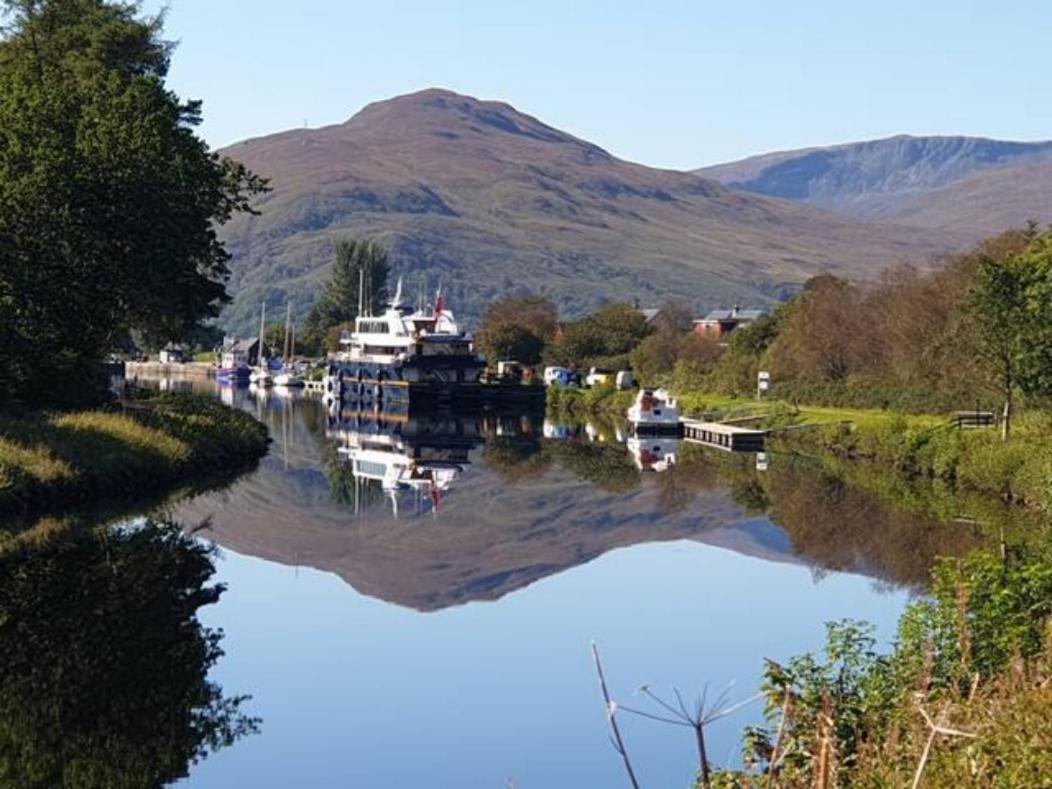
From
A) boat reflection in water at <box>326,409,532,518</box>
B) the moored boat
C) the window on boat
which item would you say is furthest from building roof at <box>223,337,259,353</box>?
boat reflection in water at <box>326,409,532,518</box>

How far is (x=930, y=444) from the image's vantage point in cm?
5638

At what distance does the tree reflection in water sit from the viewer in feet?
58.8

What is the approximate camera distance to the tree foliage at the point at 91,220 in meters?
44.8

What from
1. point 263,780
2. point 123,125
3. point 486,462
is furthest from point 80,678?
point 486,462

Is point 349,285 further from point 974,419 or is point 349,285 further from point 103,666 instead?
point 103,666

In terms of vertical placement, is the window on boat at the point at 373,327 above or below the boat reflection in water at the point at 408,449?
above

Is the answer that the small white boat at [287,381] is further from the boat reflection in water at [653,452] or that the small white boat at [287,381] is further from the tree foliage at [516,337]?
the boat reflection in water at [653,452]

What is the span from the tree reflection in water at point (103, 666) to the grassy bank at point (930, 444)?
17910 mm

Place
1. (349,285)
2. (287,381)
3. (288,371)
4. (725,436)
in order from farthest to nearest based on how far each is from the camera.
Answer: (349,285) → (288,371) → (287,381) → (725,436)

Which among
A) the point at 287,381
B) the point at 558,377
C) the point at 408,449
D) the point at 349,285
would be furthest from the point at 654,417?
the point at 349,285

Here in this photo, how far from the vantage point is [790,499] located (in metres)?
50.3

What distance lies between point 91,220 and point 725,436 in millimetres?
34866

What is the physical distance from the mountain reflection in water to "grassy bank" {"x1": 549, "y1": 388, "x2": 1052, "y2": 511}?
3.08m

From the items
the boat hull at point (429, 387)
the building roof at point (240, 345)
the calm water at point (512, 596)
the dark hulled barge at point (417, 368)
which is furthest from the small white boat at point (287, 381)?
the calm water at point (512, 596)
